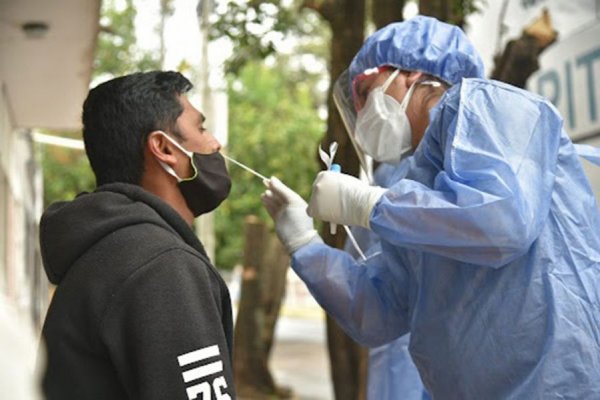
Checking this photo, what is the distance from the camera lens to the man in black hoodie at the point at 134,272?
197 cm

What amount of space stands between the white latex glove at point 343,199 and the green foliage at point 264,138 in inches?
713

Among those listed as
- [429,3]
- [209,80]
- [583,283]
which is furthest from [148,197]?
[209,80]

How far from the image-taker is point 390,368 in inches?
147

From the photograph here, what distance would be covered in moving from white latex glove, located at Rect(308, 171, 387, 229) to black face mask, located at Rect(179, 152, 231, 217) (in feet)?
0.83

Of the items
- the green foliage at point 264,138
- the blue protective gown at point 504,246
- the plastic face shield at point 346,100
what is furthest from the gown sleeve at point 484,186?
the green foliage at point 264,138

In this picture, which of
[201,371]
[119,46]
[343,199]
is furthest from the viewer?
[119,46]

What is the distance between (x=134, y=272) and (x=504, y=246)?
0.83 metres

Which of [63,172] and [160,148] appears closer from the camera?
[160,148]

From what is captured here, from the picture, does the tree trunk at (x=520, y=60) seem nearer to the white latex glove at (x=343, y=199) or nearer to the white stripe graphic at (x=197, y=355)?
the white latex glove at (x=343, y=199)

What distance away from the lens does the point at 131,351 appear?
1.98 meters

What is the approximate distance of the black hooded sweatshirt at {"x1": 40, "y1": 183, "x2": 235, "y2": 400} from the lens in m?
1.96

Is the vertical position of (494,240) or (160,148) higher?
(160,148)

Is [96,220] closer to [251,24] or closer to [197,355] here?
[197,355]

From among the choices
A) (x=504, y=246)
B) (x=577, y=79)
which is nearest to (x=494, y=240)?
(x=504, y=246)
